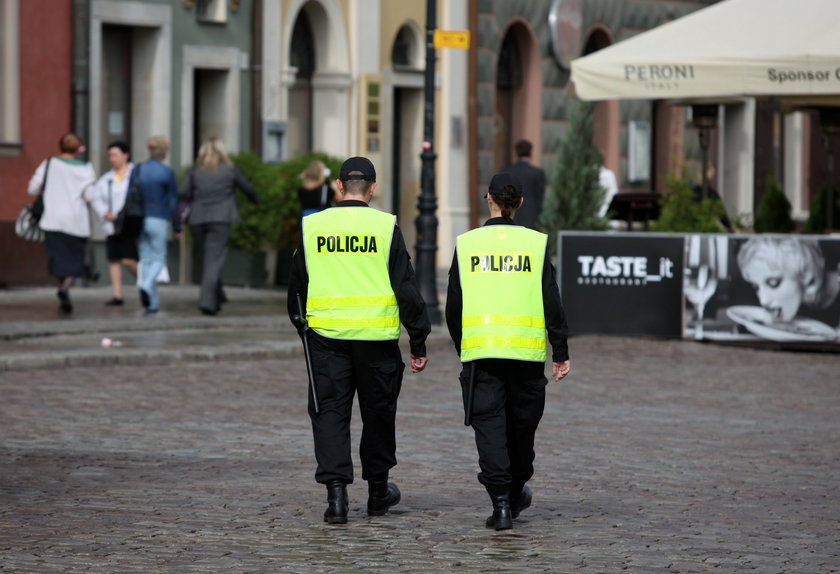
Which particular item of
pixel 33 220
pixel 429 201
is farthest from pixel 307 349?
pixel 33 220

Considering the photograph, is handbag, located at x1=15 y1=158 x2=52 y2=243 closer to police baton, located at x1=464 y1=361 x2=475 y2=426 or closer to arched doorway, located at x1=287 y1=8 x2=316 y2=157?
arched doorway, located at x1=287 y1=8 x2=316 y2=157

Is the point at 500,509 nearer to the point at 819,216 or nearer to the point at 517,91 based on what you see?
the point at 819,216

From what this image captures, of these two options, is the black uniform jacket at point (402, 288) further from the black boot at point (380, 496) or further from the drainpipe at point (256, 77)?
the drainpipe at point (256, 77)

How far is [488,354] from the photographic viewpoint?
843 cm

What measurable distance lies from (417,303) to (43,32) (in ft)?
49.6

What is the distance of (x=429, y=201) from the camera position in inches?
762

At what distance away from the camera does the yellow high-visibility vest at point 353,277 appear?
858 cm

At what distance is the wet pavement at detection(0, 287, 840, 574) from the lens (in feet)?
25.5

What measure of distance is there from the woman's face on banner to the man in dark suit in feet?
13.7

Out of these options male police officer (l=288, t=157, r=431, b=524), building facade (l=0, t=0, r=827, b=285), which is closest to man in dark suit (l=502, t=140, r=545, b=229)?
building facade (l=0, t=0, r=827, b=285)

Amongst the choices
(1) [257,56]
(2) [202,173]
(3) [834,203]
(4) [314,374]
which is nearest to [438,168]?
(1) [257,56]

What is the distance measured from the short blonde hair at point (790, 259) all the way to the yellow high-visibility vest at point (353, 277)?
9.72 metres

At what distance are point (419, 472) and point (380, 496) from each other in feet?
4.98

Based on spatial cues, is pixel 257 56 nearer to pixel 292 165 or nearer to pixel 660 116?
pixel 292 165
